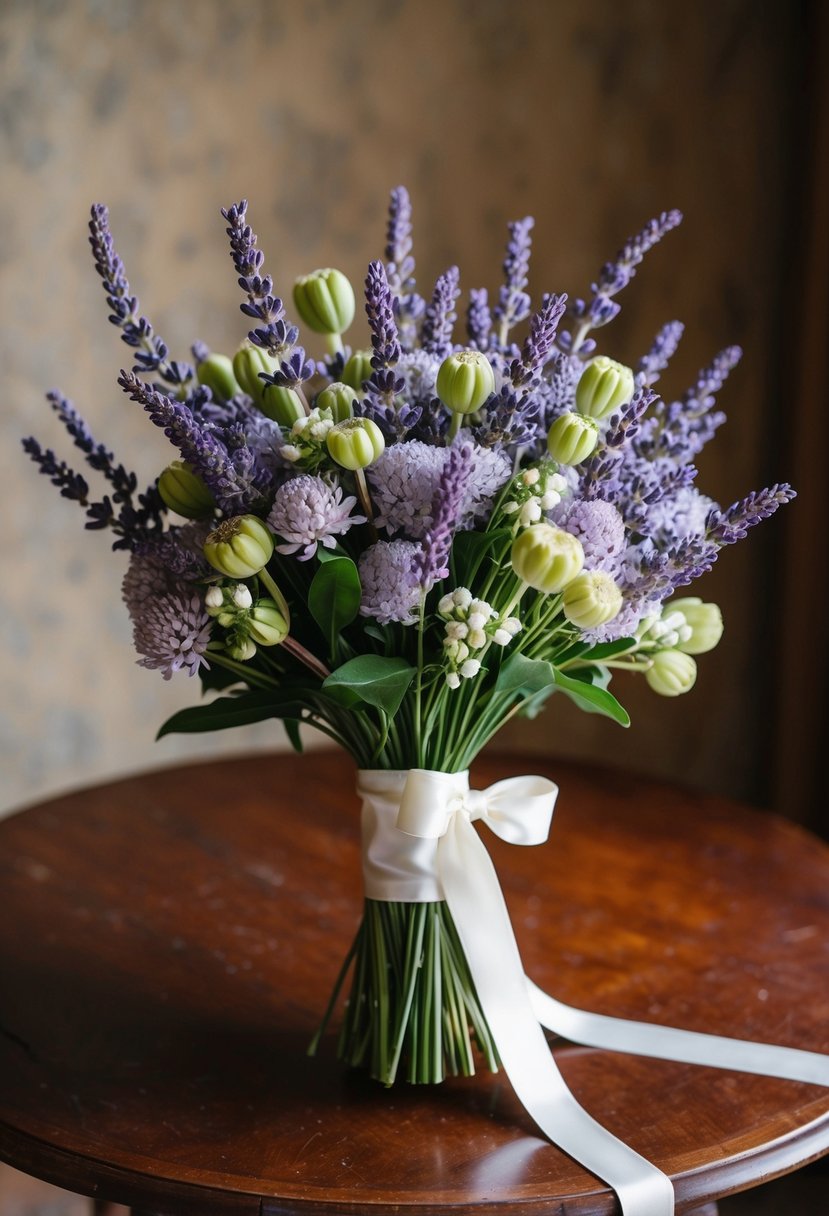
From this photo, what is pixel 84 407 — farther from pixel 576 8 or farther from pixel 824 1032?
pixel 824 1032

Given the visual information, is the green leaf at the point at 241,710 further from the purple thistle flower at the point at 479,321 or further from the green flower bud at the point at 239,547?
the purple thistle flower at the point at 479,321

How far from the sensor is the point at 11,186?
2234 millimetres

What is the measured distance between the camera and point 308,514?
31.1 inches

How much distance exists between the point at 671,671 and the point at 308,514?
0.33m

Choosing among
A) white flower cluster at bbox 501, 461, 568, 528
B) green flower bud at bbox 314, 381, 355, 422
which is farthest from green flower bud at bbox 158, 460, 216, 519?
white flower cluster at bbox 501, 461, 568, 528

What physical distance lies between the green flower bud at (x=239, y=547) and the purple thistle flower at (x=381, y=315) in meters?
0.14

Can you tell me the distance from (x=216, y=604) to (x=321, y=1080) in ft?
1.41

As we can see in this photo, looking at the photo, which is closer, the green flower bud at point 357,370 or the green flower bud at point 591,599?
the green flower bud at point 591,599


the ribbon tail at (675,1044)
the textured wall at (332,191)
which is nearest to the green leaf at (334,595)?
the ribbon tail at (675,1044)

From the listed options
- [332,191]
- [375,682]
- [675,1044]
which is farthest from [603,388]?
[332,191]

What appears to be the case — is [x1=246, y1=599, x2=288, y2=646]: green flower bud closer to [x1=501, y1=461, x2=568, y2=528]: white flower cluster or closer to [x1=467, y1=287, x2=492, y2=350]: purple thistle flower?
[x1=501, y1=461, x2=568, y2=528]: white flower cluster

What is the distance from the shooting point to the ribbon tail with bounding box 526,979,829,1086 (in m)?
0.99

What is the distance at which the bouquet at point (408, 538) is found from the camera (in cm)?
80

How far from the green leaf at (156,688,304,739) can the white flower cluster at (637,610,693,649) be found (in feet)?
0.91
